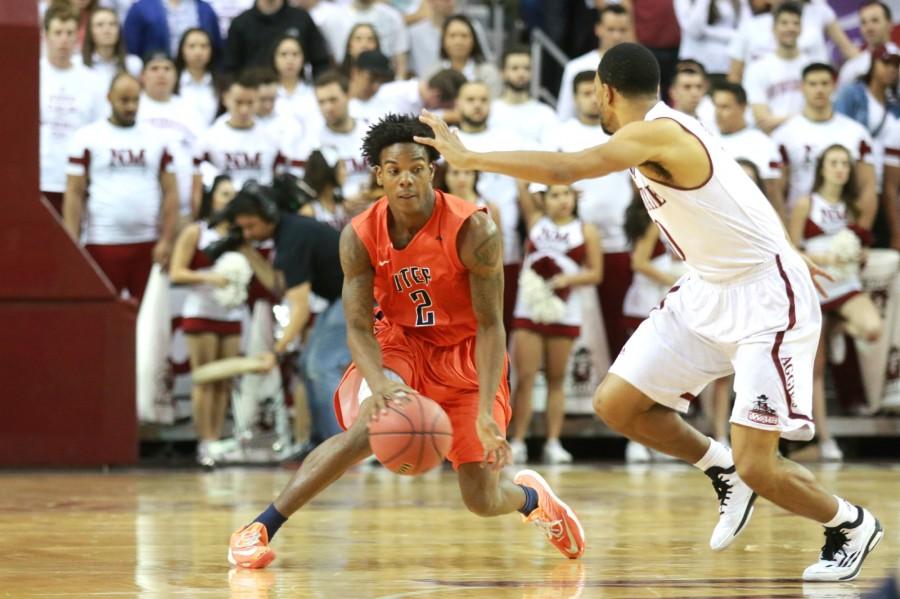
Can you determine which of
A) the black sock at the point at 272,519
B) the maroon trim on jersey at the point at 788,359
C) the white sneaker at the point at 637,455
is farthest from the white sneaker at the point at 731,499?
the white sneaker at the point at 637,455

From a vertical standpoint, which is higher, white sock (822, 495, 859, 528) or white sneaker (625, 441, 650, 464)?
white sock (822, 495, 859, 528)

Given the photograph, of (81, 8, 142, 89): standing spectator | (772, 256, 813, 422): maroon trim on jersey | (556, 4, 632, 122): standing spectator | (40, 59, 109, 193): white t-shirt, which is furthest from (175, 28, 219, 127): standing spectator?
(772, 256, 813, 422): maroon trim on jersey

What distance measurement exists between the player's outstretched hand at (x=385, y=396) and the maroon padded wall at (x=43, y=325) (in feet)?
17.0

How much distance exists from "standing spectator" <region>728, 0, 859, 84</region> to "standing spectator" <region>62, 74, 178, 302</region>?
501 cm

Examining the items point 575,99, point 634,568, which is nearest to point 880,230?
point 575,99

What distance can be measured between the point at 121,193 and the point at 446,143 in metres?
6.56

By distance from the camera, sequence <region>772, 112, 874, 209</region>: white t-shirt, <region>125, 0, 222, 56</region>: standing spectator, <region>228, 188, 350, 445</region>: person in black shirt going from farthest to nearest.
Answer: <region>125, 0, 222, 56</region>: standing spectator → <region>772, 112, 874, 209</region>: white t-shirt → <region>228, 188, 350, 445</region>: person in black shirt

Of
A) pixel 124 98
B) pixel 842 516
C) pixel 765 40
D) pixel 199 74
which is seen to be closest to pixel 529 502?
pixel 842 516

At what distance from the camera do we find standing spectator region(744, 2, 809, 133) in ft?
41.6

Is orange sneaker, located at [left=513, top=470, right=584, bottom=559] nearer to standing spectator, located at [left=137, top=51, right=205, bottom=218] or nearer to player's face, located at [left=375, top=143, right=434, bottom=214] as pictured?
player's face, located at [left=375, top=143, right=434, bottom=214]

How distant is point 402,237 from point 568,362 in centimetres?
576

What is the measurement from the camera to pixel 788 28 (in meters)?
12.7

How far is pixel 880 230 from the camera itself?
12.2 metres

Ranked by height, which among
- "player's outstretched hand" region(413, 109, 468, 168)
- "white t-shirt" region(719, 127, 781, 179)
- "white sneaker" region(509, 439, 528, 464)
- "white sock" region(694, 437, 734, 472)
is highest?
"white t-shirt" region(719, 127, 781, 179)
